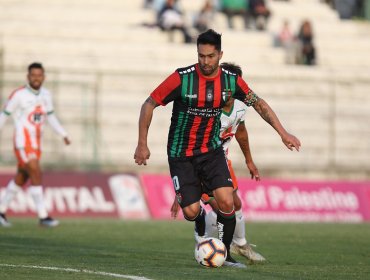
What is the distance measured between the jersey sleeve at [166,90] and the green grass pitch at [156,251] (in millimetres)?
1725

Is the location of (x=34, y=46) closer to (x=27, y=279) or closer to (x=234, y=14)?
(x=234, y=14)

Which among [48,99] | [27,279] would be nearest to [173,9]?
[48,99]

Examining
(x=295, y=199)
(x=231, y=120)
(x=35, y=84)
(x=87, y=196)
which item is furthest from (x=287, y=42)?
(x=231, y=120)

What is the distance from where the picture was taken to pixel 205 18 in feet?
91.9

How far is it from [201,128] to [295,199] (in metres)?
12.1

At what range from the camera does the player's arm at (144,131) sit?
10.3 meters

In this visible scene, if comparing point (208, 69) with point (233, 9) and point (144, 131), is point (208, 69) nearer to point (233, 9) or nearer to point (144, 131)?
point (144, 131)

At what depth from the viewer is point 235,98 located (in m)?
11.4

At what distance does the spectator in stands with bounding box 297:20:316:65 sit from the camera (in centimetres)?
2850

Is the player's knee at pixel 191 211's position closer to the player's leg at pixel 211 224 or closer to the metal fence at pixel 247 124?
the player's leg at pixel 211 224

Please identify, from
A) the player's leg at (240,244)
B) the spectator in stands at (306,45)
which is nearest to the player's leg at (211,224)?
the player's leg at (240,244)

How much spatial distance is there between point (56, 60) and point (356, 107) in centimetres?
753

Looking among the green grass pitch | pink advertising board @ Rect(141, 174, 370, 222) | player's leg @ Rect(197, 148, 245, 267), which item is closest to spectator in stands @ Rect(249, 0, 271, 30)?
pink advertising board @ Rect(141, 174, 370, 222)

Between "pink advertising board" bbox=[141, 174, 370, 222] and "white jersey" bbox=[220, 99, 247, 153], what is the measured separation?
32.7ft
